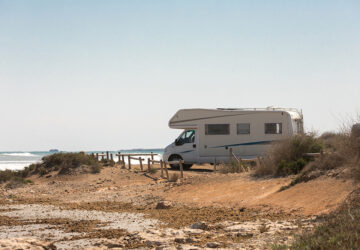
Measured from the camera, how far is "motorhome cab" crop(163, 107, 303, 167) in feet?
89.5

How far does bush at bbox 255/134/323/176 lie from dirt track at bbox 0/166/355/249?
0.64m

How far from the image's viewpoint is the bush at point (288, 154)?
17.3 meters

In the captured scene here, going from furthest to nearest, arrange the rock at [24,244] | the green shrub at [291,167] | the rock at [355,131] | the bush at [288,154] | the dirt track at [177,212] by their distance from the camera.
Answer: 1. the bush at [288,154]
2. the green shrub at [291,167]
3. the rock at [355,131]
4. the dirt track at [177,212]
5. the rock at [24,244]

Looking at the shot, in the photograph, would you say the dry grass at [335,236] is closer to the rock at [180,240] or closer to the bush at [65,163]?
the rock at [180,240]

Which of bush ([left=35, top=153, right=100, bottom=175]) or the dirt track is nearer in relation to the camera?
the dirt track

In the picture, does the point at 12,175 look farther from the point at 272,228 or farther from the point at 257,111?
the point at 272,228

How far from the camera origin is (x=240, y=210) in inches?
531

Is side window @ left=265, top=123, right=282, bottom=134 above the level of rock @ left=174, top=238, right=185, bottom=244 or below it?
above

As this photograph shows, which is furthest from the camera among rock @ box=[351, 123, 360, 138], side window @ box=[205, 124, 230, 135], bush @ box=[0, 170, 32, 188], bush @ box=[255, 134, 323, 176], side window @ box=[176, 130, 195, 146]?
side window @ box=[176, 130, 195, 146]

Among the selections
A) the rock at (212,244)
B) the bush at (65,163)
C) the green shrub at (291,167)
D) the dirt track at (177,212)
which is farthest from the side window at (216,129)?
the rock at (212,244)

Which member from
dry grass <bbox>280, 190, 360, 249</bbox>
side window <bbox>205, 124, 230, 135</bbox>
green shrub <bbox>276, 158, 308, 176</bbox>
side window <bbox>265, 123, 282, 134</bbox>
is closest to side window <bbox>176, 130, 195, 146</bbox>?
side window <bbox>205, 124, 230, 135</bbox>

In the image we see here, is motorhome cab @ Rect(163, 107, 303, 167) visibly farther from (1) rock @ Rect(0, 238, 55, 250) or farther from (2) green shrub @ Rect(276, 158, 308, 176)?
(1) rock @ Rect(0, 238, 55, 250)

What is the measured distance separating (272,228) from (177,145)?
17.9 meters

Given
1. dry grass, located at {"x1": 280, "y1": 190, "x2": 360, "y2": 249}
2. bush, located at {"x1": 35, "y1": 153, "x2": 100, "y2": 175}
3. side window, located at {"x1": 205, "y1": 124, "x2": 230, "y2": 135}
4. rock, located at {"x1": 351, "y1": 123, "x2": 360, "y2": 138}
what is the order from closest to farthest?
dry grass, located at {"x1": 280, "y1": 190, "x2": 360, "y2": 249} → rock, located at {"x1": 351, "y1": 123, "x2": 360, "y2": 138} → bush, located at {"x1": 35, "y1": 153, "x2": 100, "y2": 175} → side window, located at {"x1": 205, "y1": 124, "x2": 230, "y2": 135}
